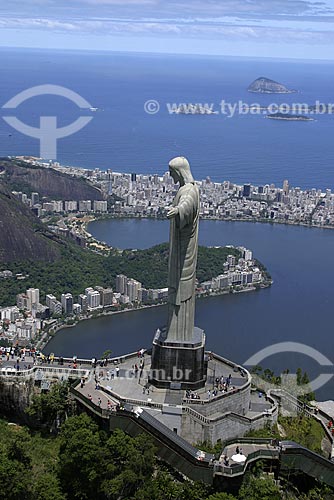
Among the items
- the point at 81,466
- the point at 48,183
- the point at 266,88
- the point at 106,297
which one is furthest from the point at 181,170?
the point at 266,88

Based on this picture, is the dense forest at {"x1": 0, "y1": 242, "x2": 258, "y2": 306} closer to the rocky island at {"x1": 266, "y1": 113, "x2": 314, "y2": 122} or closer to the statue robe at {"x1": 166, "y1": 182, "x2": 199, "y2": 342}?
the statue robe at {"x1": 166, "y1": 182, "x2": 199, "y2": 342}

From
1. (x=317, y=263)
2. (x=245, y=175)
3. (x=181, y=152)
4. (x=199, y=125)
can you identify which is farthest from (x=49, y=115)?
(x=317, y=263)

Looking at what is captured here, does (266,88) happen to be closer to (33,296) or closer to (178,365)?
(33,296)

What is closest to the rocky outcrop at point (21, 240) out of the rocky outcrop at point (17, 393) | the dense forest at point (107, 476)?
the rocky outcrop at point (17, 393)

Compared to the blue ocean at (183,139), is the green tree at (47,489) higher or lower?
lower

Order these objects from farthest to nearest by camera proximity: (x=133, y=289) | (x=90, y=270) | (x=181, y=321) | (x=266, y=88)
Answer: (x=266, y=88), (x=90, y=270), (x=133, y=289), (x=181, y=321)

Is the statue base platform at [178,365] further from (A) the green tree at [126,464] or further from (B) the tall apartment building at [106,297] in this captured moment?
(B) the tall apartment building at [106,297]

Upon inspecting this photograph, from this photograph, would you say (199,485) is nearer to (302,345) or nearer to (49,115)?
(302,345)
